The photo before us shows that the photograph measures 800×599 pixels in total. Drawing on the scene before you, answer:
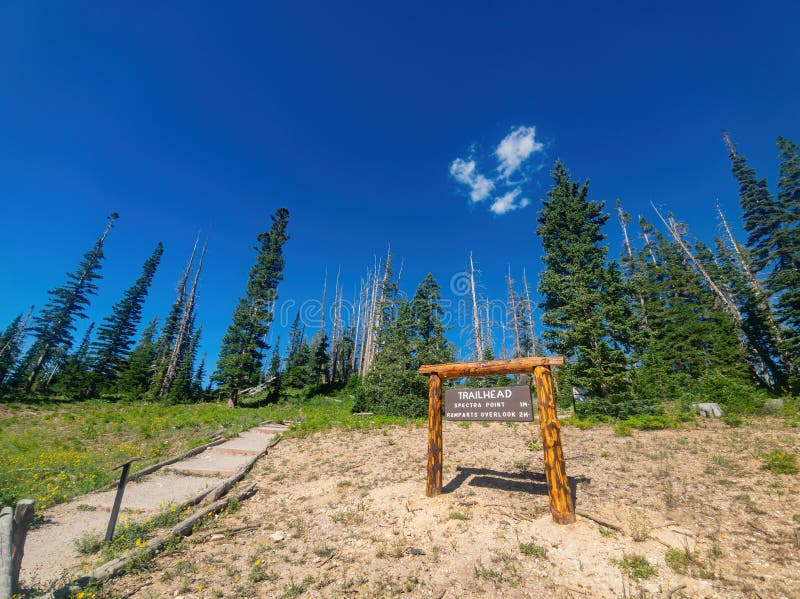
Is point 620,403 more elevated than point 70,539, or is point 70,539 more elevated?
point 620,403

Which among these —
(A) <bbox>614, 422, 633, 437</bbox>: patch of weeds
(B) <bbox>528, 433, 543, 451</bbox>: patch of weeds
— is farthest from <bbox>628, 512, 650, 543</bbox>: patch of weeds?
(A) <bbox>614, 422, 633, 437</bbox>: patch of weeds

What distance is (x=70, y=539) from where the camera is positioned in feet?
17.0

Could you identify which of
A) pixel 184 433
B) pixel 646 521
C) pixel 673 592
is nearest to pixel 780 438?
pixel 646 521

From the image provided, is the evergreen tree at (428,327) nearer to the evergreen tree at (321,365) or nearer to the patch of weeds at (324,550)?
the patch of weeds at (324,550)

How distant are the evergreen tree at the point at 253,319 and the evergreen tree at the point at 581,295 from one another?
22.2 metres

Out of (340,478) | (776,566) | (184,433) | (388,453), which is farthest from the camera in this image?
(184,433)

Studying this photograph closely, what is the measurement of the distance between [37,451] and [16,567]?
11.8 m

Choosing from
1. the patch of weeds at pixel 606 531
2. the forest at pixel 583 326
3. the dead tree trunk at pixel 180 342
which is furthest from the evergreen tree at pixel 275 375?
the patch of weeds at pixel 606 531

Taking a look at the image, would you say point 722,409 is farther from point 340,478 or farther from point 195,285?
point 195,285

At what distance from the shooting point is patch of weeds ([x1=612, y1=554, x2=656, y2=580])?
12.8 feet

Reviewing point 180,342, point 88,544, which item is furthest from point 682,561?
point 180,342

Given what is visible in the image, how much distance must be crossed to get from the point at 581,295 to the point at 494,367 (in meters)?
10.4

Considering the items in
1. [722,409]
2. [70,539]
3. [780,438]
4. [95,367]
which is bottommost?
[70,539]

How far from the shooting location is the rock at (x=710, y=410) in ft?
40.0
